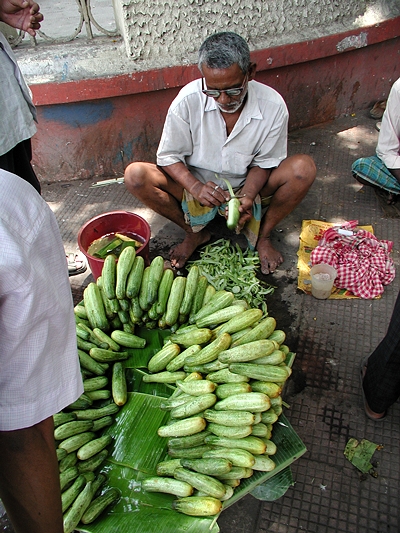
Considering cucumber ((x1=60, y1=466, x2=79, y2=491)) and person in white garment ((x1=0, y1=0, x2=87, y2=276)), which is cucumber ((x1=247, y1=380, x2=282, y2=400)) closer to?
cucumber ((x1=60, y1=466, x2=79, y2=491))

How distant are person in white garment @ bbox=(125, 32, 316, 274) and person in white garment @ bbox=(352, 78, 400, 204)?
927 millimetres

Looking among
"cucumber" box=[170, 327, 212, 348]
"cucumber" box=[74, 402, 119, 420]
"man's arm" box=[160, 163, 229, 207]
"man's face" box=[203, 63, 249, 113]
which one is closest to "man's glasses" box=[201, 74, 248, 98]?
"man's face" box=[203, 63, 249, 113]

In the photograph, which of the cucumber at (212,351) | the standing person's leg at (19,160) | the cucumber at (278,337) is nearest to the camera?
the cucumber at (212,351)

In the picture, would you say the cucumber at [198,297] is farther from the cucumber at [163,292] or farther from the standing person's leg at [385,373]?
the standing person's leg at [385,373]

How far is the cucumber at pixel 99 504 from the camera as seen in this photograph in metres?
1.80

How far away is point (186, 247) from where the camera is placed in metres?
3.68

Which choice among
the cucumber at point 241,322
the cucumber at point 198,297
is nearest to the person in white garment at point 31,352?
the cucumber at point 241,322

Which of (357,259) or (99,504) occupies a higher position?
(99,504)

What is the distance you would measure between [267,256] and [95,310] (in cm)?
162

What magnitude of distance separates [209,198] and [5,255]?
2387 mm

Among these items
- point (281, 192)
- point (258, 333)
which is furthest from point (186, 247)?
point (258, 333)

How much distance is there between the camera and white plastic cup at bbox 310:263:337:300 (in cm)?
321

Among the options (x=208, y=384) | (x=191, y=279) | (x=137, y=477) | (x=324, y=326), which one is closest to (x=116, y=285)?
(x=191, y=279)

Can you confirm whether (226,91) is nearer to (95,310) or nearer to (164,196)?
(164,196)
